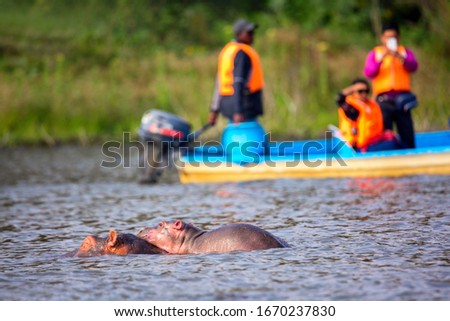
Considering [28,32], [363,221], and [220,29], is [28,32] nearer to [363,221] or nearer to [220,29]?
[220,29]

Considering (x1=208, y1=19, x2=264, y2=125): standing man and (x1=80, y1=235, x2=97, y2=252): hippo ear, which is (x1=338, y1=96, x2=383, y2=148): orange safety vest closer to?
(x1=208, y1=19, x2=264, y2=125): standing man

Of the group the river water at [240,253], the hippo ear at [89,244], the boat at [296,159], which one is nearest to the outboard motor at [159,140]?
the boat at [296,159]

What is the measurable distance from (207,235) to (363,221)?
2216 mm

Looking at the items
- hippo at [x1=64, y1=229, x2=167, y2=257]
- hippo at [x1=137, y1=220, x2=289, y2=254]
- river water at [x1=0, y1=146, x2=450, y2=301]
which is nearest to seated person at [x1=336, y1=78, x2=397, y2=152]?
river water at [x1=0, y1=146, x2=450, y2=301]

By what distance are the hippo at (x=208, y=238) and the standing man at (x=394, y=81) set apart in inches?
219

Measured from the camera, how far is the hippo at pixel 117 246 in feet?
28.7

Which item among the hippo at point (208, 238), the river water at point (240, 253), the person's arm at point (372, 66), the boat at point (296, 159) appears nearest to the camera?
the river water at point (240, 253)

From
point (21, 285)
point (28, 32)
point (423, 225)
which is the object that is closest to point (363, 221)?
point (423, 225)

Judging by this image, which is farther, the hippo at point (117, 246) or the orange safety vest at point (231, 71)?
the orange safety vest at point (231, 71)

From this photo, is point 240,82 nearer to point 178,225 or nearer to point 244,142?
point 244,142

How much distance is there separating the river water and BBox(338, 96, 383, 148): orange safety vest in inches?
21.7

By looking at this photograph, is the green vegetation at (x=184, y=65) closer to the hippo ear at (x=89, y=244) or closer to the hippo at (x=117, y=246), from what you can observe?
the hippo at (x=117, y=246)

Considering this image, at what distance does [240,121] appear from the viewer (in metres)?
14.5

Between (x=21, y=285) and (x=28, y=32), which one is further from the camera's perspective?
(x=28, y=32)
